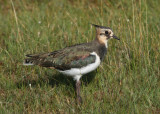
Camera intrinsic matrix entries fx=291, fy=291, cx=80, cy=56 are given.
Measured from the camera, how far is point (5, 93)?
5.93 m

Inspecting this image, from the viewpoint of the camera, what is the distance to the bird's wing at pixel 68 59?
5.50 meters

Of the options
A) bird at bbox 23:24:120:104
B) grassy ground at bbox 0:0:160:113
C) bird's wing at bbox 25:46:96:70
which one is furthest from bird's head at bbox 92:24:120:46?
grassy ground at bbox 0:0:160:113

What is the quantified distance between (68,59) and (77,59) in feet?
0.57

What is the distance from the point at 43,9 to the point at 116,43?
→ 3.27 metres

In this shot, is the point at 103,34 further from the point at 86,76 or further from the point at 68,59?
the point at 86,76

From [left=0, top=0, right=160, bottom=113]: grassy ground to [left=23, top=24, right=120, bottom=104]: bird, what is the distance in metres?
0.50

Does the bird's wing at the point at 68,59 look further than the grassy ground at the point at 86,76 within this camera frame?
Yes

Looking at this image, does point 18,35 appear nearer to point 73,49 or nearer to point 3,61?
point 3,61

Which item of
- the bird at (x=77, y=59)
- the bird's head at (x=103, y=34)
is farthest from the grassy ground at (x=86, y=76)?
the bird's head at (x=103, y=34)

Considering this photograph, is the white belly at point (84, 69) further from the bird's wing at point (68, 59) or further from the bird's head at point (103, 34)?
the bird's head at point (103, 34)

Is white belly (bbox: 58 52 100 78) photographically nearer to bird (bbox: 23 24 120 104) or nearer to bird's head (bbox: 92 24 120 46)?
bird (bbox: 23 24 120 104)

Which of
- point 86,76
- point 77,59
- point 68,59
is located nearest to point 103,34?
point 77,59

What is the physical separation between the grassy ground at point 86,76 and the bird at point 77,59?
496 mm

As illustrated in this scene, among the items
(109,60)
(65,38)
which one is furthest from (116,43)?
(65,38)
